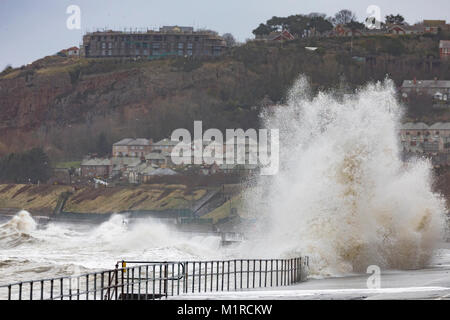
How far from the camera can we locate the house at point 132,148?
15954 centimetres

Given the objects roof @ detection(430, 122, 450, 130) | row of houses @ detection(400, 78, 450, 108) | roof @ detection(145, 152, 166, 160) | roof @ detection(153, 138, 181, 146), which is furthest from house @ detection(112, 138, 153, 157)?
roof @ detection(430, 122, 450, 130)

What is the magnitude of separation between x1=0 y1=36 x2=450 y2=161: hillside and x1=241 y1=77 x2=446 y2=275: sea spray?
110 meters

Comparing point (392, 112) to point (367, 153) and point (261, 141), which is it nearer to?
point (367, 153)

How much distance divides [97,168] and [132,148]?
8413 mm

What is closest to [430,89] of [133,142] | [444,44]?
[444,44]

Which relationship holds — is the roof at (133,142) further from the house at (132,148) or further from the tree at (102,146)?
the tree at (102,146)

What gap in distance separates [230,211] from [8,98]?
10459cm

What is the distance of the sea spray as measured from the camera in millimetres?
40312

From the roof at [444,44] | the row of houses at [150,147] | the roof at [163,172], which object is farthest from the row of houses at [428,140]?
the roof at [444,44]

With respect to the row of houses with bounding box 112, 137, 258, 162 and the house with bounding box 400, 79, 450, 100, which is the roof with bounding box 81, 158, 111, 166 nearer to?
the row of houses with bounding box 112, 137, 258, 162

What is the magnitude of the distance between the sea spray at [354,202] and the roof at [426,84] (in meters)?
122

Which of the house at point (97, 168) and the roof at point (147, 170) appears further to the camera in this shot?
the house at point (97, 168)

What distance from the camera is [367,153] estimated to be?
1796 inches

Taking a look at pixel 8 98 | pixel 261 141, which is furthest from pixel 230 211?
pixel 8 98
